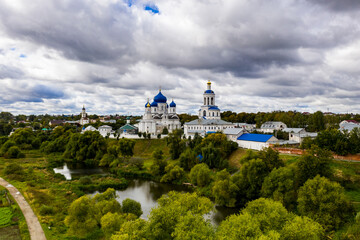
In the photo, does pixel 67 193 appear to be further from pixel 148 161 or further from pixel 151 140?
pixel 151 140

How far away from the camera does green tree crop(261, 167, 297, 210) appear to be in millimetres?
20125

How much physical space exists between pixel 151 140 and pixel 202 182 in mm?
28198

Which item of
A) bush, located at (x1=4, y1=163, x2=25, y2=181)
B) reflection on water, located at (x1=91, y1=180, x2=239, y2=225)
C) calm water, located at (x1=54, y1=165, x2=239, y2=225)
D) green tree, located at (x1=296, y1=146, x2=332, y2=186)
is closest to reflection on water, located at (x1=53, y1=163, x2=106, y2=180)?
calm water, located at (x1=54, y1=165, x2=239, y2=225)

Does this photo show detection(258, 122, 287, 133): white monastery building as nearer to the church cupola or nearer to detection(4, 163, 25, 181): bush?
the church cupola

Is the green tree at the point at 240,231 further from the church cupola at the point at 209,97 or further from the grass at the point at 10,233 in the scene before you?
the church cupola at the point at 209,97

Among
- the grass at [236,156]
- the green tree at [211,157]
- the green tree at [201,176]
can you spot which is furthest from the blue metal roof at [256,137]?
the green tree at [201,176]

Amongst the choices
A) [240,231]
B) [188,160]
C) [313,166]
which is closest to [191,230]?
[240,231]

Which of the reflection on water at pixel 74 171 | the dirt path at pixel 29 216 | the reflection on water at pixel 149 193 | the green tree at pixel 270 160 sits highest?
the green tree at pixel 270 160

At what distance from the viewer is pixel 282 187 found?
Result: 20406mm

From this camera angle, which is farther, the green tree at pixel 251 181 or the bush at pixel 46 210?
the green tree at pixel 251 181

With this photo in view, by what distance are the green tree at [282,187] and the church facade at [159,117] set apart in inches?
1622

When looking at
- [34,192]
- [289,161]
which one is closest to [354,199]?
[289,161]

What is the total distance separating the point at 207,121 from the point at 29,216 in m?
42.1

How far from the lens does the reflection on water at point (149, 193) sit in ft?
72.7
